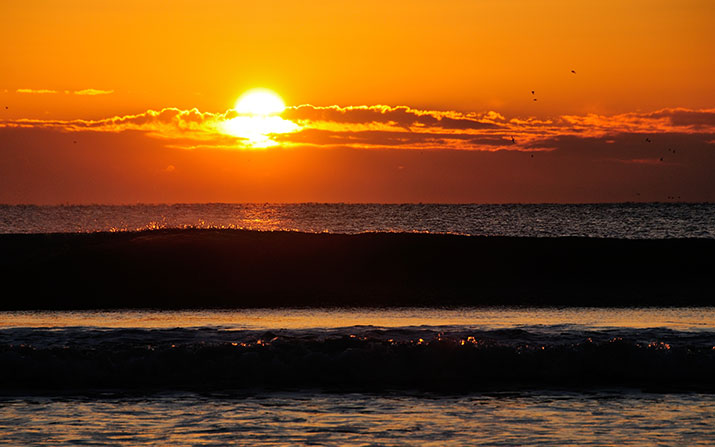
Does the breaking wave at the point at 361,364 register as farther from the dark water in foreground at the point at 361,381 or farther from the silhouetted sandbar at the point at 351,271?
the silhouetted sandbar at the point at 351,271

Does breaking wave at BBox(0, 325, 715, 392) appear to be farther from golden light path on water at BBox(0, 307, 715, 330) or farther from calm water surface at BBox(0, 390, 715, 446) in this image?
golden light path on water at BBox(0, 307, 715, 330)

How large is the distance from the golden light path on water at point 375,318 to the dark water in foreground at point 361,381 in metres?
0.12

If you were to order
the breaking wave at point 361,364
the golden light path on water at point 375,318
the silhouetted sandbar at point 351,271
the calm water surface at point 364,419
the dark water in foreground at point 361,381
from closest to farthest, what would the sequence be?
the calm water surface at point 364,419 → the dark water in foreground at point 361,381 → the breaking wave at point 361,364 → the golden light path on water at point 375,318 → the silhouetted sandbar at point 351,271

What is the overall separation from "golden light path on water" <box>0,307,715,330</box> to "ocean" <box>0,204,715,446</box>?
0.35ft

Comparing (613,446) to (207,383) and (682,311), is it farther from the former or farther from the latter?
(682,311)

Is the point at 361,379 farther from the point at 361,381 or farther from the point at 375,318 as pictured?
the point at 375,318

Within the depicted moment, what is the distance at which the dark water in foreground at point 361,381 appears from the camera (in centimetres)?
1248

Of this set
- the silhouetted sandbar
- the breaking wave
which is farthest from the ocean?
the silhouetted sandbar

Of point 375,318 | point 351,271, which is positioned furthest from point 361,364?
point 351,271

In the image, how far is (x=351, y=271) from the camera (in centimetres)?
3225

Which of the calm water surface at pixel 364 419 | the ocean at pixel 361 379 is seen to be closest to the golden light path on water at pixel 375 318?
the ocean at pixel 361 379

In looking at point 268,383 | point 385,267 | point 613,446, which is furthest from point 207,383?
point 385,267

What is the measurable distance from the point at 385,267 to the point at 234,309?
8.29 meters

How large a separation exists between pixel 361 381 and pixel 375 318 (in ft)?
22.6
